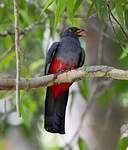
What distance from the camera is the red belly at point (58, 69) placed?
4.27m

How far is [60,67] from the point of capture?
445cm

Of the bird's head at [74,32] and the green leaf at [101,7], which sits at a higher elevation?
the green leaf at [101,7]

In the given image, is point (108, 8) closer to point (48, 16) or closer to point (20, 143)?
point (48, 16)

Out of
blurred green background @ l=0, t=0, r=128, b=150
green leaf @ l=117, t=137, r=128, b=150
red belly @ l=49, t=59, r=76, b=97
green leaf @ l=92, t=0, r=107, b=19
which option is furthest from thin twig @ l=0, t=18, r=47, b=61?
green leaf @ l=92, t=0, r=107, b=19

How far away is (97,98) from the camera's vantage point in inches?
206

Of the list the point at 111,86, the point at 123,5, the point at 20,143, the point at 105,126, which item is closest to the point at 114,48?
the point at 111,86

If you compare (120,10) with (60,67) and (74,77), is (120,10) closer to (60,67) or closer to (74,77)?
(74,77)

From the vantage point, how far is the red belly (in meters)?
4.27

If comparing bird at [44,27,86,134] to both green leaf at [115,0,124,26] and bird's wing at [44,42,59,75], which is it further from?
green leaf at [115,0,124,26]

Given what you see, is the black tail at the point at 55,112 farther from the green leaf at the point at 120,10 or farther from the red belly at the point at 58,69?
the green leaf at the point at 120,10

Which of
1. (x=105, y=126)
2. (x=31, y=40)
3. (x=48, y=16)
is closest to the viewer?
(x=48, y=16)

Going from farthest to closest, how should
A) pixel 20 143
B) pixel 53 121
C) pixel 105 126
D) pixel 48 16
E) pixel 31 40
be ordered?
pixel 20 143 → pixel 31 40 → pixel 105 126 → pixel 48 16 → pixel 53 121

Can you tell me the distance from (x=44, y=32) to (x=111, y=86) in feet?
2.69

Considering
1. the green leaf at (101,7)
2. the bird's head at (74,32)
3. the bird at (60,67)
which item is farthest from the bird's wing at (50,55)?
the green leaf at (101,7)
